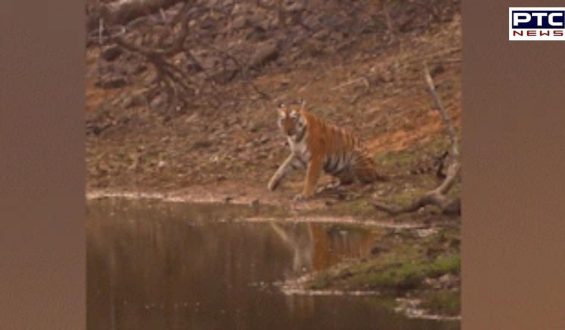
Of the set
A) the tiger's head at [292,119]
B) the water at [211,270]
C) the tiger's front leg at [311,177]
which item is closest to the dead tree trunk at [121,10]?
the tiger's head at [292,119]

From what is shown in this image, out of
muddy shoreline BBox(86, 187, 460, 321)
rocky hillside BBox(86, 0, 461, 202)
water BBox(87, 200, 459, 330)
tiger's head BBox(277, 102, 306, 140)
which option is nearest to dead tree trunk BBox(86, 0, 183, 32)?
rocky hillside BBox(86, 0, 461, 202)

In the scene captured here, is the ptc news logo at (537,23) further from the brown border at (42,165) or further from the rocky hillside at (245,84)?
the brown border at (42,165)

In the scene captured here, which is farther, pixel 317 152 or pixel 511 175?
pixel 317 152

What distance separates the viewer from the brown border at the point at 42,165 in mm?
4465

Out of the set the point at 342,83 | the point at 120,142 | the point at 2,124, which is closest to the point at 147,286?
the point at 120,142

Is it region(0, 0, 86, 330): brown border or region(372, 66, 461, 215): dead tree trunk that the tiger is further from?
region(0, 0, 86, 330): brown border

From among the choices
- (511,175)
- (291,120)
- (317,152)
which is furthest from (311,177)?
(511,175)

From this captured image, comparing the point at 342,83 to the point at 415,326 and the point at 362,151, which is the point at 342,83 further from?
the point at 415,326

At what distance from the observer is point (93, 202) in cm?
454

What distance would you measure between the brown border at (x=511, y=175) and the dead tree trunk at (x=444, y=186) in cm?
4

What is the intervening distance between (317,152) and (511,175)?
31.1 inches

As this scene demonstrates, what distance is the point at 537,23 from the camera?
4.33 metres

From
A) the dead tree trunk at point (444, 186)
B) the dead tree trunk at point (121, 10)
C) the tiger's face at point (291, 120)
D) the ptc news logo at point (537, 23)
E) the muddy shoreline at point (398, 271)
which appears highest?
the dead tree trunk at point (121, 10)

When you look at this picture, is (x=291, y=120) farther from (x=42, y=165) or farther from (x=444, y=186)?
(x=42, y=165)
